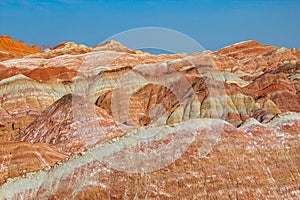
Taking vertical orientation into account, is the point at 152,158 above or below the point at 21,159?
above

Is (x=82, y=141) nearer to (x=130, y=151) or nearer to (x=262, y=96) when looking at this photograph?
(x=130, y=151)

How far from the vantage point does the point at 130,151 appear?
792 inches

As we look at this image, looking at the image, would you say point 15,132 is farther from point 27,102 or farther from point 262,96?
point 262,96

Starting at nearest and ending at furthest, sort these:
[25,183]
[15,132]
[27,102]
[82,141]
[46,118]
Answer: [25,183] → [82,141] → [46,118] → [15,132] → [27,102]

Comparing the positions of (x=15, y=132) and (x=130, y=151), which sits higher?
(x=130, y=151)

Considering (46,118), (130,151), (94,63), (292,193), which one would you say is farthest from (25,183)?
(94,63)

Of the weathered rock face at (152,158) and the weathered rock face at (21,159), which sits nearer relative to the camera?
the weathered rock face at (152,158)

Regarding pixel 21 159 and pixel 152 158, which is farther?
pixel 21 159

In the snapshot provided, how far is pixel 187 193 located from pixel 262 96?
4185cm

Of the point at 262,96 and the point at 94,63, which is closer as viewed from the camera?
the point at 262,96

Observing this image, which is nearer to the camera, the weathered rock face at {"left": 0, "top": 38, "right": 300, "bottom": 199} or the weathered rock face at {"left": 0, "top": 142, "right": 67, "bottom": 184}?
the weathered rock face at {"left": 0, "top": 38, "right": 300, "bottom": 199}

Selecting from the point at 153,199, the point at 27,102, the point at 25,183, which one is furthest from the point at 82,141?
the point at 27,102

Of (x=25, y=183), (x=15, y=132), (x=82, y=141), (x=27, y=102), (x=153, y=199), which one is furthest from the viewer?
(x=27, y=102)

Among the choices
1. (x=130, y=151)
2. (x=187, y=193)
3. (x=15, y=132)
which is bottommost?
(x=15, y=132)
